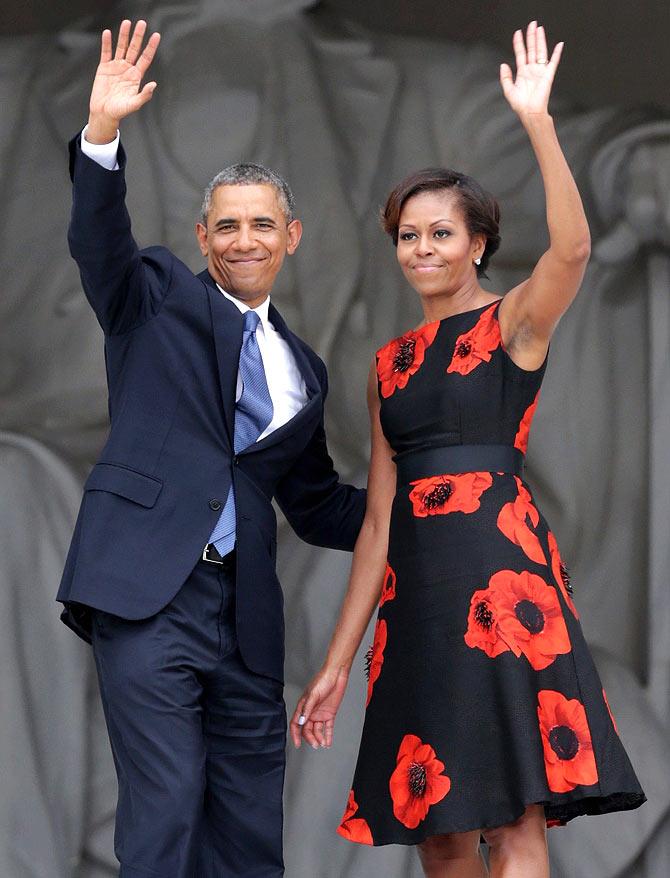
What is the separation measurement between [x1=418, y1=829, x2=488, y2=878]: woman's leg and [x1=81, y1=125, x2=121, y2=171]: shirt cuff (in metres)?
1.24

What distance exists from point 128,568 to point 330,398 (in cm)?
198

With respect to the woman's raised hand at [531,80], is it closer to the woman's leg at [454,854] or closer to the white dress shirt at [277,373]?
the white dress shirt at [277,373]

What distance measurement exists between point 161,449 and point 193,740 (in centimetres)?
49

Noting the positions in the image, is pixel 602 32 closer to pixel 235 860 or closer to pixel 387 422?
pixel 387 422

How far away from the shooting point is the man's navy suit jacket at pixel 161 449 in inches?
92.4

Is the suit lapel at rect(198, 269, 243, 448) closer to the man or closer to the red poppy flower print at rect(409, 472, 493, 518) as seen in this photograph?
the man

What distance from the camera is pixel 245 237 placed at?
8.46ft

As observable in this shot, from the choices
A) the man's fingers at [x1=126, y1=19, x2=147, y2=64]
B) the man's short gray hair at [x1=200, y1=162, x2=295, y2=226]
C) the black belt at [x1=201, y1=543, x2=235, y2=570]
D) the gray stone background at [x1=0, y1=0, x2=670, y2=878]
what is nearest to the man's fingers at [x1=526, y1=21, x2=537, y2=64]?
the man's short gray hair at [x1=200, y1=162, x2=295, y2=226]

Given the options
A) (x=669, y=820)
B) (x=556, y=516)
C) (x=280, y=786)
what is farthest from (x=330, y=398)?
(x=280, y=786)

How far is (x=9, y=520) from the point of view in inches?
157

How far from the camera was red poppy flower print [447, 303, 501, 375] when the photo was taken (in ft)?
8.16

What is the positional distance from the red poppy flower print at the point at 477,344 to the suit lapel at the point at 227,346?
376 millimetres

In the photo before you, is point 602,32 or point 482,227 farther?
point 602,32

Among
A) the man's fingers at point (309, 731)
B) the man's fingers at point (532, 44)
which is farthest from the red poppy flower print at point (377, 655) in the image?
the man's fingers at point (532, 44)
